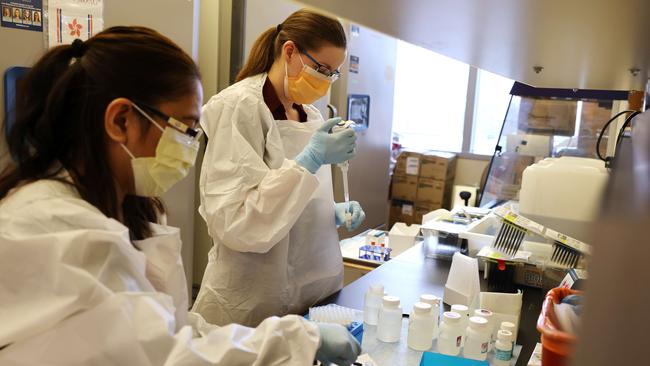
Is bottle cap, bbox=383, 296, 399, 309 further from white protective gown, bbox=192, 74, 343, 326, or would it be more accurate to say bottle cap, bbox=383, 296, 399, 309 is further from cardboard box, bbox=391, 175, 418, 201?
cardboard box, bbox=391, 175, 418, 201

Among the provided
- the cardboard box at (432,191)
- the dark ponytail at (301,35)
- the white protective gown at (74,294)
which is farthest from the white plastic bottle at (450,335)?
the cardboard box at (432,191)

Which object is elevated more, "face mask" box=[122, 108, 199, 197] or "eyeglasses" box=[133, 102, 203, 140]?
"eyeglasses" box=[133, 102, 203, 140]

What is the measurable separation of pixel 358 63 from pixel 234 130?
Answer: 2486mm

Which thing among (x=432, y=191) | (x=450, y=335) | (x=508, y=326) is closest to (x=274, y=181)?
(x=450, y=335)

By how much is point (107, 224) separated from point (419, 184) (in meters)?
4.26

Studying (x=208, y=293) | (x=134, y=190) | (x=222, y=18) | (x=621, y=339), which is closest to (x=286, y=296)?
(x=208, y=293)

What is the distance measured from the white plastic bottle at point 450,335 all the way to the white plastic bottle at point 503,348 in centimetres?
9

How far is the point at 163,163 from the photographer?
3.35ft

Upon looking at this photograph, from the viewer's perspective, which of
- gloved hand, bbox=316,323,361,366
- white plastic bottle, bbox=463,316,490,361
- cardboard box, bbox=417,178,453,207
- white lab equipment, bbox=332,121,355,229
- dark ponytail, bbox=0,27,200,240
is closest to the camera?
dark ponytail, bbox=0,27,200,240

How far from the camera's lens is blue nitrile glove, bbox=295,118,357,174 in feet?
5.05

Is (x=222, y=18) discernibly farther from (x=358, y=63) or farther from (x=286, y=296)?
(x=286, y=296)

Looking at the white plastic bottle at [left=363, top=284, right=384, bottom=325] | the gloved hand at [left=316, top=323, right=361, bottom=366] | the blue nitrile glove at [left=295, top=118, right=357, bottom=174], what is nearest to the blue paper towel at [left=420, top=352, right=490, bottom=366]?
the gloved hand at [left=316, top=323, right=361, bottom=366]

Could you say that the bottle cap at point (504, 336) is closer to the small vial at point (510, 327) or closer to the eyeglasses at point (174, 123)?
the small vial at point (510, 327)

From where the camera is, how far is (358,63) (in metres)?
3.81
